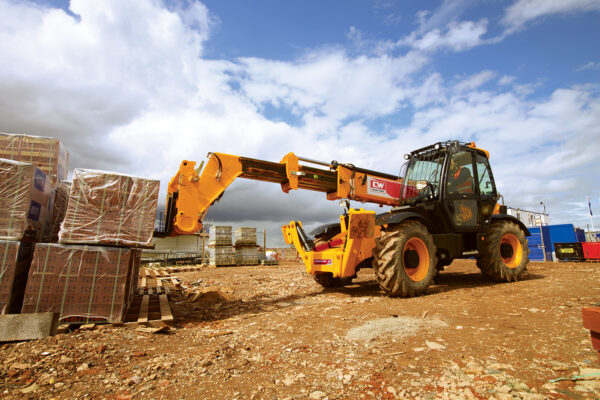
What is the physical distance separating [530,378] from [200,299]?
5717mm

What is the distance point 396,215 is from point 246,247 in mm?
13701

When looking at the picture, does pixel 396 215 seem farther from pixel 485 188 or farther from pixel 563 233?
pixel 563 233

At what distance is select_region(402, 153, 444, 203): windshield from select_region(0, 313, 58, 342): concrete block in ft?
22.2

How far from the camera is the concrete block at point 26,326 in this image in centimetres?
366

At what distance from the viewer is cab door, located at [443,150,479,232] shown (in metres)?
7.00

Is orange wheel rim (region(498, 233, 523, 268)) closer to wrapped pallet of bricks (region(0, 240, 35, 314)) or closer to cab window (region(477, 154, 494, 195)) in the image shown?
cab window (region(477, 154, 494, 195))

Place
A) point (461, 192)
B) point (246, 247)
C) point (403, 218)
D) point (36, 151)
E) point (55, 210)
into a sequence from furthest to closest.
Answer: point (246, 247), point (461, 192), point (403, 218), point (55, 210), point (36, 151)

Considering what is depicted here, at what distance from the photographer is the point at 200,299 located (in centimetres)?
670

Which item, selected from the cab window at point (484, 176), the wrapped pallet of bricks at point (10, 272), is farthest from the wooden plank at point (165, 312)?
the cab window at point (484, 176)

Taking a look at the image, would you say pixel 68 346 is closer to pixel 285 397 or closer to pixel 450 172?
pixel 285 397

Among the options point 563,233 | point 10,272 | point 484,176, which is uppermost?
point 484,176

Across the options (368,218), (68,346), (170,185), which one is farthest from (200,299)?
(368,218)

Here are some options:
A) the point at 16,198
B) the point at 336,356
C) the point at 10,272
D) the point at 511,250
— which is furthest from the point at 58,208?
the point at 511,250

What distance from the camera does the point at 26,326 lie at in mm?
3721
